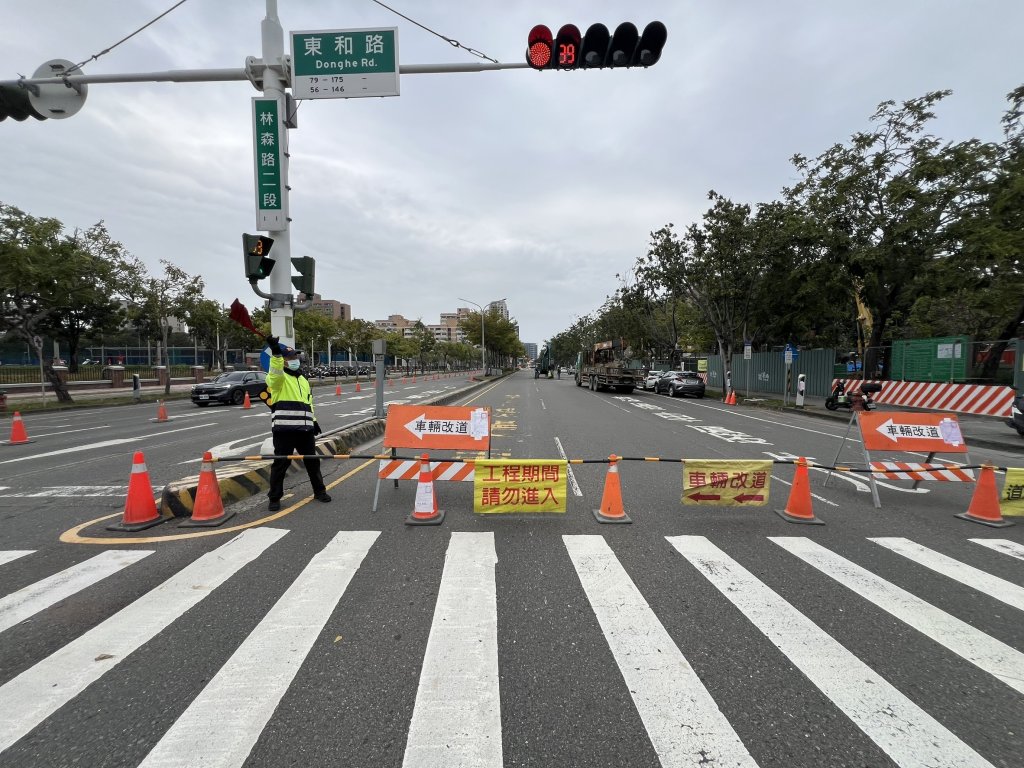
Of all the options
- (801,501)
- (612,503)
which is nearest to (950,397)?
(801,501)

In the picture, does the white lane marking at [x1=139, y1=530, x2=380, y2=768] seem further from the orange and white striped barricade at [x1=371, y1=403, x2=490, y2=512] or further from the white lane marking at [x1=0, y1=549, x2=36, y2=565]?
the white lane marking at [x1=0, y1=549, x2=36, y2=565]

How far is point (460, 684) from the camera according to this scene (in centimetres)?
263

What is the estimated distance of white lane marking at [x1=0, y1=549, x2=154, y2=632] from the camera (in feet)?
11.2

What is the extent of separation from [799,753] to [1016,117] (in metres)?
24.1

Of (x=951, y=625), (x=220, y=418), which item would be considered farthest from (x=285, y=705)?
(x=220, y=418)

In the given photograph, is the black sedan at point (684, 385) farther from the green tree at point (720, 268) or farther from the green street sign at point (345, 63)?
the green street sign at point (345, 63)

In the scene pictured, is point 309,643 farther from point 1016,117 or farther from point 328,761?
point 1016,117

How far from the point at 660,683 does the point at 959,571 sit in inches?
137

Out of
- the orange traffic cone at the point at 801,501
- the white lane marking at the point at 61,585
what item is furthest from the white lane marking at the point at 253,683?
the orange traffic cone at the point at 801,501

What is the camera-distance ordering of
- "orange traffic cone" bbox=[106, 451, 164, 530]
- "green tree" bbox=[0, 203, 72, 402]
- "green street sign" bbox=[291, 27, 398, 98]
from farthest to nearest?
1. "green tree" bbox=[0, 203, 72, 402]
2. "green street sign" bbox=[291, 27, 398, 98]
3. "orange traffic cone" bbox=[106, 451, 164, 530]

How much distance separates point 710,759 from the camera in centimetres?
213

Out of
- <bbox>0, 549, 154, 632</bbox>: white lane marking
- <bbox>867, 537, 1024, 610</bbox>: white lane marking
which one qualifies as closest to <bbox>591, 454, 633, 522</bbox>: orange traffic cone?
<bbox>867, 537, 1024, 610</bbox>: white lane marking

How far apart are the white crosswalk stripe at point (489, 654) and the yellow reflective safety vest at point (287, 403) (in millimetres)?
1608

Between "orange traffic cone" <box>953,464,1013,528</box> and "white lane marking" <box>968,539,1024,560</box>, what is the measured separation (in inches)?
25.0
